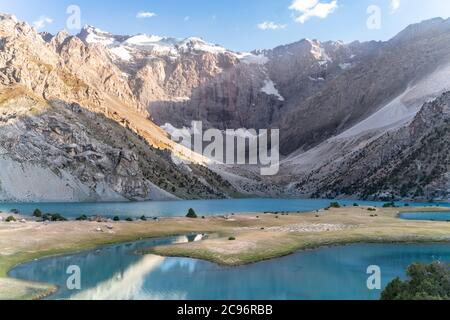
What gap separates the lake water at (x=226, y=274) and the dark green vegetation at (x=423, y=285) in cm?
591

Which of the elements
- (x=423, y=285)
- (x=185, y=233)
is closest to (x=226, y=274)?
(x=423, y=285)

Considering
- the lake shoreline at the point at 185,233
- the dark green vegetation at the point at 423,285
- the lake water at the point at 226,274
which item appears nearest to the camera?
the dark green vegetation at the point at 423,285

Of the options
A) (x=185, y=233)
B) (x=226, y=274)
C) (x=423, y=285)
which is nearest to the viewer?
(x=423, y=285)

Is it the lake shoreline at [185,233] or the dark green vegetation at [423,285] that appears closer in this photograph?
the dark green vegetation at [423,285]

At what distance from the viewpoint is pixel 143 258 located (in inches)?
2201

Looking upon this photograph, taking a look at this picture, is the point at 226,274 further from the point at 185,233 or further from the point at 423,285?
the point at 185,233

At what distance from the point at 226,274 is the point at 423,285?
2073cm

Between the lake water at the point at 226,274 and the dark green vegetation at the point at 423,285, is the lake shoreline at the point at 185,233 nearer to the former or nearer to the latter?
the lake water at the point at 226,274

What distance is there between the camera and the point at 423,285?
95.9 feet

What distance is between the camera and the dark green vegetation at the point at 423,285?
28828 millimetres

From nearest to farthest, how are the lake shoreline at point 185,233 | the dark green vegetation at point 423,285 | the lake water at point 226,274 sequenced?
1. the dark green vegetation at point 423,285
2. the lake water at point 226,274
3. the lake shoreline at point 185,233

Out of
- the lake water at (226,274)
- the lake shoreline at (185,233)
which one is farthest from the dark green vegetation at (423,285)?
the lake shoreline at (185,233)
